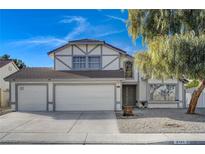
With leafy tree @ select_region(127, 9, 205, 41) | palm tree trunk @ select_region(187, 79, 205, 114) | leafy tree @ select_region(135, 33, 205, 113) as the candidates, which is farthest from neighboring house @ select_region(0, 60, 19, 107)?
leafy tree @ select_region(135, 33, 205, 113)

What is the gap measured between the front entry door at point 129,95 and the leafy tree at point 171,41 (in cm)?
701

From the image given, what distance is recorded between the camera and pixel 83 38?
73.6 feet

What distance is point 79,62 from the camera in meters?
23.0

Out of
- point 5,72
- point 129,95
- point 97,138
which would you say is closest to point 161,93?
point 129,95

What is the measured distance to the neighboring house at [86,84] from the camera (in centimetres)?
2138

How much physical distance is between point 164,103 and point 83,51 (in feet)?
23.7

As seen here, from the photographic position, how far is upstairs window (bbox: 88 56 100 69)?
22953mm

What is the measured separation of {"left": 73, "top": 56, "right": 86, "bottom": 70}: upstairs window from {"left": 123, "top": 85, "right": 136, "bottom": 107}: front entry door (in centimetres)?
396

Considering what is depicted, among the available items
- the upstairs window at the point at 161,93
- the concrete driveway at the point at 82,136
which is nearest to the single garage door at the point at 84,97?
the upstairs window at the point at 161,93

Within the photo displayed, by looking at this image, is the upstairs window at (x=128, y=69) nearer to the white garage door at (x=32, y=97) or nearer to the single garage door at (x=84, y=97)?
the single garage door at (x=84, y=97)

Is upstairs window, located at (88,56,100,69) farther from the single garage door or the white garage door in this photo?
the white garage door
